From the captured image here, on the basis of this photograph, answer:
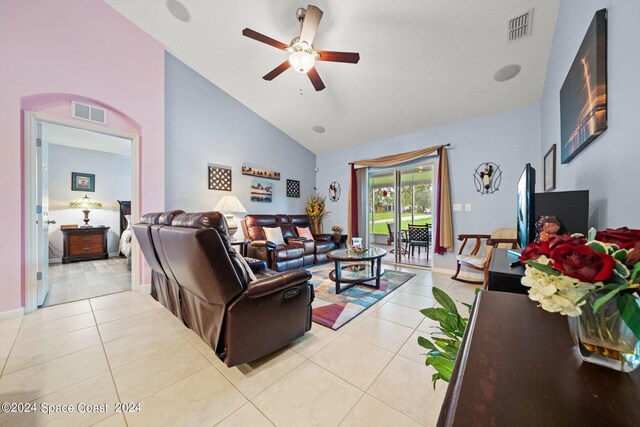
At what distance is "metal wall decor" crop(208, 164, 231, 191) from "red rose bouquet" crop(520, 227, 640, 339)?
173 inches

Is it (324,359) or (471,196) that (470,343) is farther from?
(471,196)

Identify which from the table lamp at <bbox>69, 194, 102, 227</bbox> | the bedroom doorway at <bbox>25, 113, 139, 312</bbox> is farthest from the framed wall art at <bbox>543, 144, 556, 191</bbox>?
the table lamp at <bbox>69, 194, 102, 227</bbox>

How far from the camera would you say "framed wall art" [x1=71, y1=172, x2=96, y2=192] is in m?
5.02

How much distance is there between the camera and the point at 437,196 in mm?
4121

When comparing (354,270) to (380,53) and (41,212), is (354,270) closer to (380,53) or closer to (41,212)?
(380,53)

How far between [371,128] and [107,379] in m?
4.84

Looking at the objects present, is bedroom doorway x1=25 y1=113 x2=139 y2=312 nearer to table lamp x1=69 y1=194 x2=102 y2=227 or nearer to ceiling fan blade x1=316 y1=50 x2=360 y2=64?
table lamp x1=69 y1=194 x2=102 y2=227

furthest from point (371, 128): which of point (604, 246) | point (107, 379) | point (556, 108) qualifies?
point (107, 379)

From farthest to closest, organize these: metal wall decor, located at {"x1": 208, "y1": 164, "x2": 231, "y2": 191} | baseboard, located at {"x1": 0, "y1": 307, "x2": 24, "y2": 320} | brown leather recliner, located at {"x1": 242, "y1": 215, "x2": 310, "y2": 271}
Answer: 1. metal wall decor, located at {"x1": 208, "y1": 164, "x2": 231, "y2": 191}
2. brown leather recliner, located at {"x1": 242, "y1": 215, "x2": 310, "y2": 271}
3. baseboard, located at {"x1": 0, "y1": 307, "x2": 24, "y2": 320}

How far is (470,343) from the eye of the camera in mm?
587

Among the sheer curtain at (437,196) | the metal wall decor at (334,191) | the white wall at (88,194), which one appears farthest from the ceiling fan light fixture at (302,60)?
the white wall at (88,194)

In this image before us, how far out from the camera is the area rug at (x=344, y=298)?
2.31m

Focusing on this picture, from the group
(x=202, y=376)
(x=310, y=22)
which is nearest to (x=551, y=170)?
(x=310, y=22)

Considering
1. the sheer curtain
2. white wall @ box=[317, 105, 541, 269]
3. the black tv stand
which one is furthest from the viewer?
the sheer curtain
